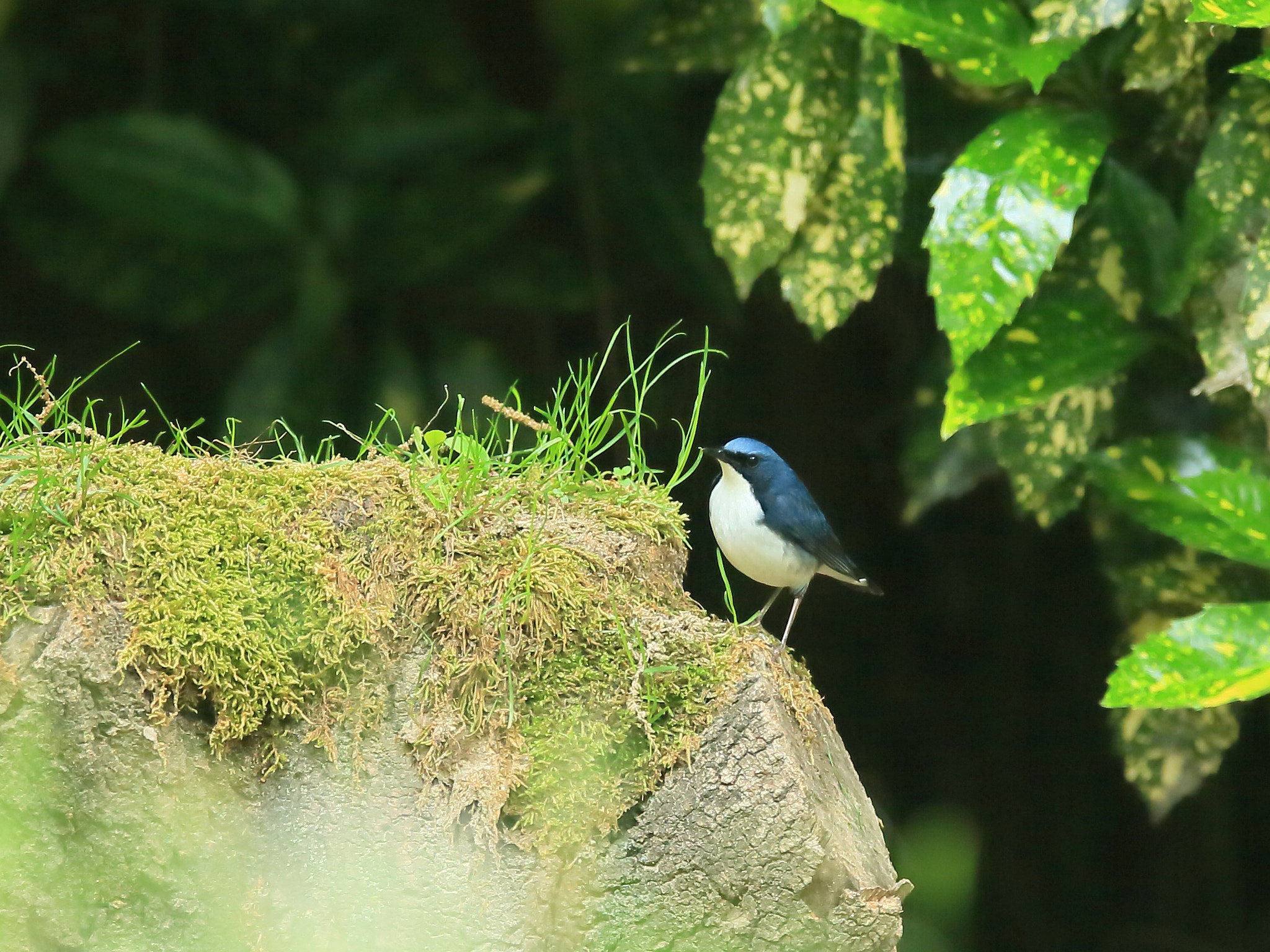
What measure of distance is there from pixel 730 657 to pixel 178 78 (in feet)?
10.1

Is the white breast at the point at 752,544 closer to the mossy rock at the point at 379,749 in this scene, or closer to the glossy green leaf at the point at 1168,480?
the mossy rock at the point at 379,749

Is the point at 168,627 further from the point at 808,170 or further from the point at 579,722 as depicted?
the point at 808,170

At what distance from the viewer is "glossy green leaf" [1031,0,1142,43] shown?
2.68 metres

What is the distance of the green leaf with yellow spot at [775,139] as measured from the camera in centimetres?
296

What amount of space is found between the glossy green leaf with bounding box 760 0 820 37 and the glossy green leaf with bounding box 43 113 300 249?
1688mm

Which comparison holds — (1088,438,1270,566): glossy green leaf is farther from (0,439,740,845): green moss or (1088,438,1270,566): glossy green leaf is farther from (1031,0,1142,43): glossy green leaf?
(0,439,740,845): green moss

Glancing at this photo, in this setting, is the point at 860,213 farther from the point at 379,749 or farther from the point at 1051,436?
the point at 379,749

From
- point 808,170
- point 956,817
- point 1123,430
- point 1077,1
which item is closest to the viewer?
point 1077,1

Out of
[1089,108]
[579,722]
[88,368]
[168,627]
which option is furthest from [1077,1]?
[88,368]

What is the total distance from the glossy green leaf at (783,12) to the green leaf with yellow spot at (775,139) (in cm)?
34

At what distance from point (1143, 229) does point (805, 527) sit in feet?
3.93

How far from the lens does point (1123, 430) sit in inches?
135

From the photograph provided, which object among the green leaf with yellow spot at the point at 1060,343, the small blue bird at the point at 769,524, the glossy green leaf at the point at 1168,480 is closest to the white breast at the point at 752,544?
the small blue bird at the point at 769,524

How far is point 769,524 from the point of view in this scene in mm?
2469
